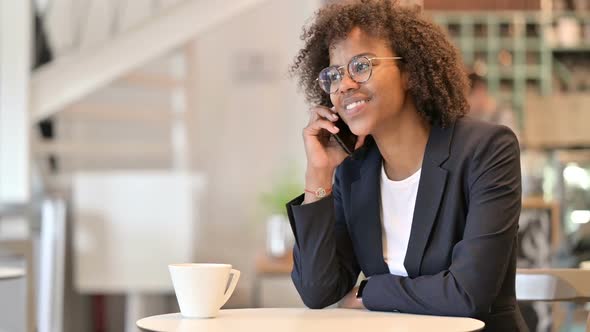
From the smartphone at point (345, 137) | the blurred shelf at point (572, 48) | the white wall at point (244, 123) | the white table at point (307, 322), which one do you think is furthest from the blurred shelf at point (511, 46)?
the white table at point (307, 322)

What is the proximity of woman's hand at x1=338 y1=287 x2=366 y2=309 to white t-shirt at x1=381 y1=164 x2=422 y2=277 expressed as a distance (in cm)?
9

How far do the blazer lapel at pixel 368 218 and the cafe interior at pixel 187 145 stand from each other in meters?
0.31

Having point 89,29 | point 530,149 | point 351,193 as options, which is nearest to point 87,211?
point 89,29

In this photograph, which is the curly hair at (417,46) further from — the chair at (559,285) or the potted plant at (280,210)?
the potted plant at (280,210)

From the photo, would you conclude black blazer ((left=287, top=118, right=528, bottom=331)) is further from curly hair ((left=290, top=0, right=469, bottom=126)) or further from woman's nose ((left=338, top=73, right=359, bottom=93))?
woman's nose ((left=338, top=73, right=359, bottom=93))

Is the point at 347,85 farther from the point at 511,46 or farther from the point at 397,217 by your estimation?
the point at 511,46

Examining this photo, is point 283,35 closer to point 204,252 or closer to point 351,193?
point 204,252

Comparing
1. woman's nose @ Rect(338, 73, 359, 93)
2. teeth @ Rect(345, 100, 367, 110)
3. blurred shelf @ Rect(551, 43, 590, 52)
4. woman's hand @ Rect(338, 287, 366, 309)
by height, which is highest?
blurred shelf @ Rect(551, 43, 590, 52)

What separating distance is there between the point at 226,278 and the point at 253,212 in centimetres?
574

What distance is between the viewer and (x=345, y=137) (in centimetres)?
213

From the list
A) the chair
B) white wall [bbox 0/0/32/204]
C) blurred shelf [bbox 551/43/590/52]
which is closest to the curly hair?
the chair

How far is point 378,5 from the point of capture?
206cm

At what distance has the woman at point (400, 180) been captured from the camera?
6.10 ft

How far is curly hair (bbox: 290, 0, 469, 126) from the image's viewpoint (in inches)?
79.5
